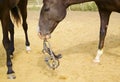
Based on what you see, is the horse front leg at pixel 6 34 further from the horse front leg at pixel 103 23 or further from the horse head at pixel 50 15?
the horse front leg at pixel 103 23

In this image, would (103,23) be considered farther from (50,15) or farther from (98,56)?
(50,15)

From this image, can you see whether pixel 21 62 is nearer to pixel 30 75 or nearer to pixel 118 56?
pixel 30 75

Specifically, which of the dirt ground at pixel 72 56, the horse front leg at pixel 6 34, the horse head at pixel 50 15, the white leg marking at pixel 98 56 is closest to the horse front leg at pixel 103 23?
the white leg marking at pixel 98 56

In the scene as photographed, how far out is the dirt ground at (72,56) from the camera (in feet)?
12.3

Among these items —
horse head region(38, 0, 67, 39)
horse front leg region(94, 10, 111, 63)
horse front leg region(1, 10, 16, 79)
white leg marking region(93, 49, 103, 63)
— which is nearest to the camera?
horse head region(38, 0, 67, 39)

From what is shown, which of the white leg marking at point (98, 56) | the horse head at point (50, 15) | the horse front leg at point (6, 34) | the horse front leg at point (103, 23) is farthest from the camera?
the white leg marking at point (98, 56)

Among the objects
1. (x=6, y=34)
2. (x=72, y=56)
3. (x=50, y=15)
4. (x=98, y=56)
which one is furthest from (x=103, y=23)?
(x=6, y=34)

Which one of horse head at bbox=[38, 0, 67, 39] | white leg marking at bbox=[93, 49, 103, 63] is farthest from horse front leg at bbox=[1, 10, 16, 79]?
white leg marking at bbox=[93, 49, 103, 63]

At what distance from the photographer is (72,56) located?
14.6 ft

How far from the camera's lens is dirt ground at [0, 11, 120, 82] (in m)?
3.76

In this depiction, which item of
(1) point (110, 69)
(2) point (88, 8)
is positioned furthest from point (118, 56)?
(2) point (88, 8)

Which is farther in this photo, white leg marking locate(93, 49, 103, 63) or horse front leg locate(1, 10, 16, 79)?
white leg marking locate(93, 49, 103, 63)

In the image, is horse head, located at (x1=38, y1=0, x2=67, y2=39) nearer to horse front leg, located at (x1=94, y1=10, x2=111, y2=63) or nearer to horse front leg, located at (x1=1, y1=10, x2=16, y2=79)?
horse front leg, located at (x1=1, y1=10, x2=16, y2=79)

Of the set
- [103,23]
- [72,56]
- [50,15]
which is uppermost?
[50,15]
